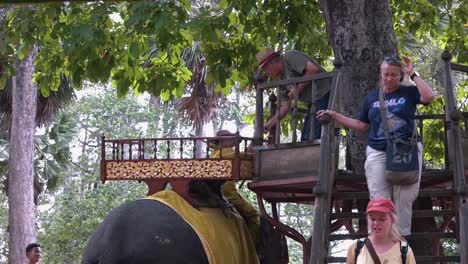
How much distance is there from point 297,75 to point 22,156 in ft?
33.8

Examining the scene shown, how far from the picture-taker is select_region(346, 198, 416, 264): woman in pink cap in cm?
577

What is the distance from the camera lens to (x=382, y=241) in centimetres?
588

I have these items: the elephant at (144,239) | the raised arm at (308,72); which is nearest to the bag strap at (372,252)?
the elephant at (144,239)

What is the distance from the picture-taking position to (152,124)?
3266 centimetres

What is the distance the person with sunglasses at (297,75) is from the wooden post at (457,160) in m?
1.07

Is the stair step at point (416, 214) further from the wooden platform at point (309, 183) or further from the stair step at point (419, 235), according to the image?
the wooden platform at point (309, 183)

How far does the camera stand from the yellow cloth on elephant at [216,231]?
356 inches

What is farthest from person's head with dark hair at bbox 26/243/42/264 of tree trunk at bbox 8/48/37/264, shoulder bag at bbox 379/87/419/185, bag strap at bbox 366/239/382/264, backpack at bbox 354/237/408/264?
tree trunk at bbox 8/48/37/264

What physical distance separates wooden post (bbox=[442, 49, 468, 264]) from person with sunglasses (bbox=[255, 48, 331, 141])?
1069 millimetres

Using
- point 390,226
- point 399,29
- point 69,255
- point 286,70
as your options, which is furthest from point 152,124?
point 390,226

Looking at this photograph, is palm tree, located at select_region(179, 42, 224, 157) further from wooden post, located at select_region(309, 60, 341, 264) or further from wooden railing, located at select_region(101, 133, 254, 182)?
wooden post, located at select_region(309, 60, 341, 264)

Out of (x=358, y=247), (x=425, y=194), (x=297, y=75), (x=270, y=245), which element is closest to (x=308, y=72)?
(x=297, y=75)

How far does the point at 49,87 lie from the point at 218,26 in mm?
3331

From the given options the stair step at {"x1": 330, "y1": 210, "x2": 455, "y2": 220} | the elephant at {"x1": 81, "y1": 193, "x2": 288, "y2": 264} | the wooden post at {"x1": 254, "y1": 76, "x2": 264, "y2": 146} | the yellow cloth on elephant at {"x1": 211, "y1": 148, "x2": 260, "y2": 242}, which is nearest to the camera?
the stair step at {"x1": 330, "y1": 210, "x2": 455, "y2": 220}
